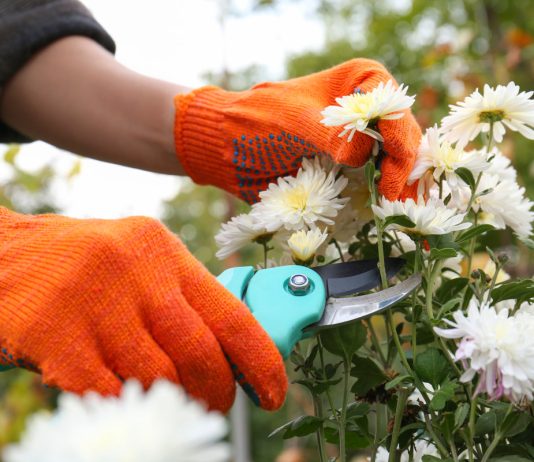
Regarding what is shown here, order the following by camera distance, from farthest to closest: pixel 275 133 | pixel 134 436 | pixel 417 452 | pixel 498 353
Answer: pixel 275 133 < pixel 417 452 < pixel 498 353 < pixel 134 436

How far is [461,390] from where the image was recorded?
2.54ft

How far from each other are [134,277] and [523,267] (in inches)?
166

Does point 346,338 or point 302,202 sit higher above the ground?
point 302,202

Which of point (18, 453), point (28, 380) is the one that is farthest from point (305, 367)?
point (28, 380)

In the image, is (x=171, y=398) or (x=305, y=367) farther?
(x=305, y=367)

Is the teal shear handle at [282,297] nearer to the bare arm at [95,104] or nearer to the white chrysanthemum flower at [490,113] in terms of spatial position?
the white chrysanthemum flower at [490,113]

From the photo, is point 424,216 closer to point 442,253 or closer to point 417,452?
point 442,253

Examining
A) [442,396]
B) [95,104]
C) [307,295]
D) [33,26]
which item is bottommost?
[442,396]

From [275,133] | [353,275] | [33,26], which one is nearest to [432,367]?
[353,275]

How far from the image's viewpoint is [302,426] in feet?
2.55

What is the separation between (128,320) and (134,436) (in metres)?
0.33

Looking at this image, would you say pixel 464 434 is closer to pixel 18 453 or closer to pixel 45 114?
pixel 18 453

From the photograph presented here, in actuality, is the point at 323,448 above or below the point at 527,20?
below

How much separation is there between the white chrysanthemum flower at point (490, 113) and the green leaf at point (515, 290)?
0.60 feet
